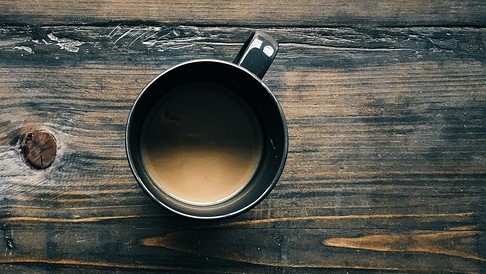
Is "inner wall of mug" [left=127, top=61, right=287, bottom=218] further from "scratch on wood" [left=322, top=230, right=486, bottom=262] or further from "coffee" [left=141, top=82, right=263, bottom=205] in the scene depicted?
"scratch on wood" [left=322, top=230, right=486, bottom=262]

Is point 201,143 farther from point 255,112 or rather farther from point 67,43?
point 67,43

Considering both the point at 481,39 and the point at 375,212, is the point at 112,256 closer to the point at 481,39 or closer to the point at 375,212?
the point at 375,212

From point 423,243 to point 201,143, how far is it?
29 cm

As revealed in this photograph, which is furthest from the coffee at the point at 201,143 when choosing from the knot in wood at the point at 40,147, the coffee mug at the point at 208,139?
the knot in wood at the point at 40,147

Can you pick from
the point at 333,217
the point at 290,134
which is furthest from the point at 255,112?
the point at 333,217

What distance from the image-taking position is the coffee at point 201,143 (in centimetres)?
87

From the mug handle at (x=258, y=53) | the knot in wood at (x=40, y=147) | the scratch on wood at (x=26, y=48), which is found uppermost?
the mug handle at (x=258, y=53)

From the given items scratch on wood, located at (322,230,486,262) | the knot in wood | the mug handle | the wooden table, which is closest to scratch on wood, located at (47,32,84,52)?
the wooden table

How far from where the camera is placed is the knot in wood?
892 mm

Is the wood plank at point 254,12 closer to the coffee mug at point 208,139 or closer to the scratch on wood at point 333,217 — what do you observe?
the coffee mug at point 208,139

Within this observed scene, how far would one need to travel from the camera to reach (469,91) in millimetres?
926

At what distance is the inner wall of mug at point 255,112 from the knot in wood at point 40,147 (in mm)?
110

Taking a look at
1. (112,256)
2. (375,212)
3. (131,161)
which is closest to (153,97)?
(131,161)

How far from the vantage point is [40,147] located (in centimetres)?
89
